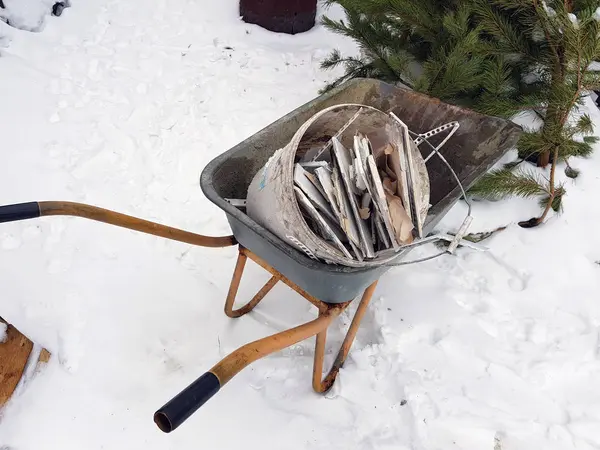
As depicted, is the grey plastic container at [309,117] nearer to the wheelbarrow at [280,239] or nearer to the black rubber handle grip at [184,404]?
the wheelbarrow at [280,239]

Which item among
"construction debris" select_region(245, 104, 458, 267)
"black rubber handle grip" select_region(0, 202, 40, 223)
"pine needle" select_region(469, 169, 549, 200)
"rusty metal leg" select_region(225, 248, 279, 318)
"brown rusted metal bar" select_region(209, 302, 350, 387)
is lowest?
"rusty metal leg" select_region(225, 248, 279, 318)

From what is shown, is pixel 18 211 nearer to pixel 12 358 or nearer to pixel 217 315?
pixel 12 358

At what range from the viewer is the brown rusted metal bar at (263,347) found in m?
1.11

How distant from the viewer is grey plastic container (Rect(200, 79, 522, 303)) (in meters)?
1.37

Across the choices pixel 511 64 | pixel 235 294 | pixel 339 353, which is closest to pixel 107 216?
pixel 235 294

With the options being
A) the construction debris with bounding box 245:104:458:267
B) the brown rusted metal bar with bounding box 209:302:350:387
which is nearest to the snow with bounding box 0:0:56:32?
the construction debris with bounding box 245:104:458:267

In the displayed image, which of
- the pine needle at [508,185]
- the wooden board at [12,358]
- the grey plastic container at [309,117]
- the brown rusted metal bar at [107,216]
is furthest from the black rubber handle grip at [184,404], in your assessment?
the pine needle at [508,185]

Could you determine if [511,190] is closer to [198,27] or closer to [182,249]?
[182,249]

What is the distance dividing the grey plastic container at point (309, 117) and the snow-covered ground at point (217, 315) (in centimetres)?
53

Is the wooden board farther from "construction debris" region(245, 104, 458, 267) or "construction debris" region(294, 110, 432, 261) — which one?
"construction debris" region(294, 110, 432, 261)

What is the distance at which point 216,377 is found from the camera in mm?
1072

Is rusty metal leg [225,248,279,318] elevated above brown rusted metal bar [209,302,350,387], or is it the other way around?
brown rusted metal bar [209,302,350,387]

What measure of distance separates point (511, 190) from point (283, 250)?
4.65 ft

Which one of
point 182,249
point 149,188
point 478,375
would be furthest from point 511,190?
point 149,188
